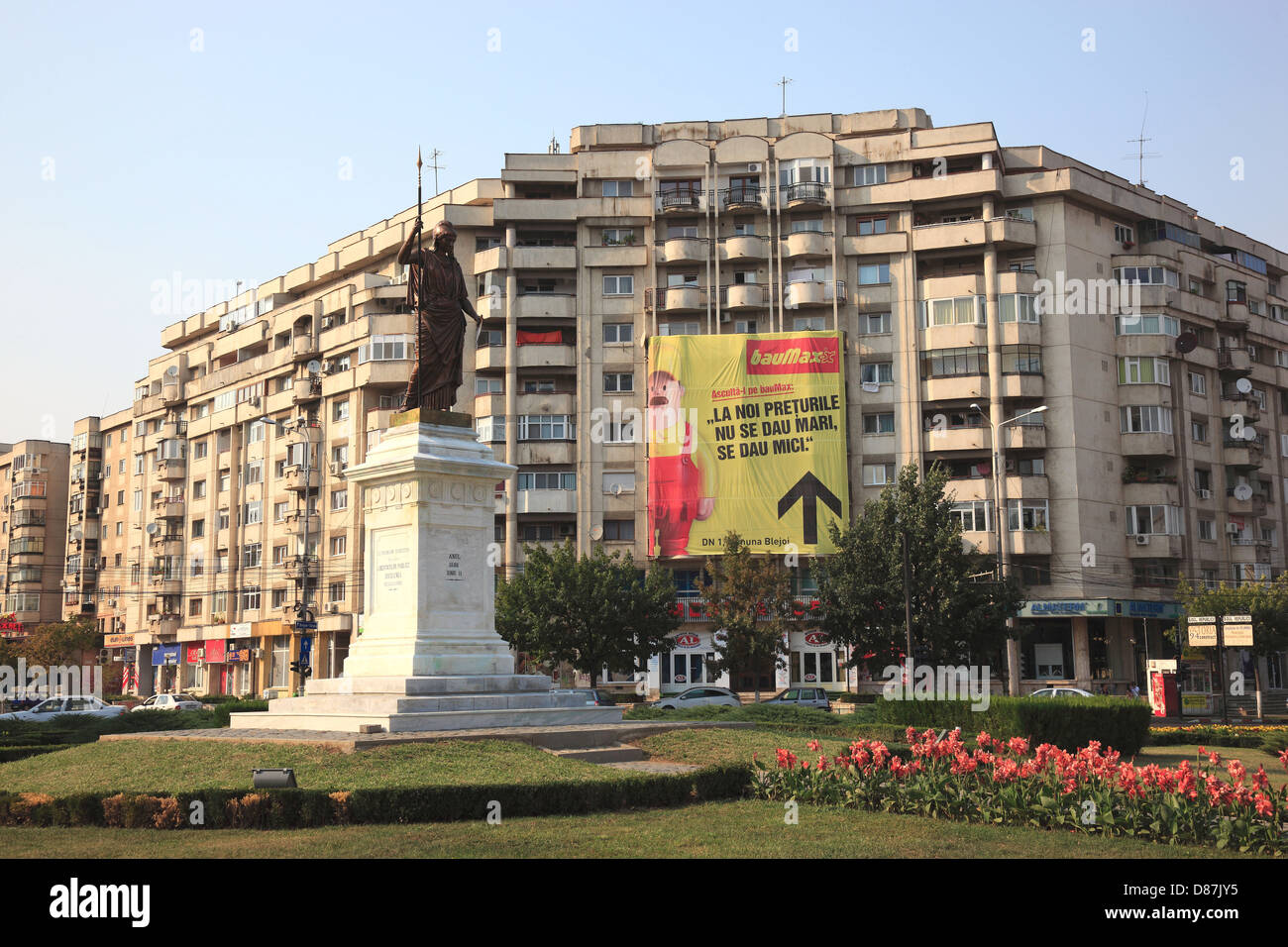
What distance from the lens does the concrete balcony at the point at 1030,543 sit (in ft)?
185

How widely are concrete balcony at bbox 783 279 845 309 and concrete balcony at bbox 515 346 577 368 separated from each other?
10.9 metres

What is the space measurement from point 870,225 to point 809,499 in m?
14.7

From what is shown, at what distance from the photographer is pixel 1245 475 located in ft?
217

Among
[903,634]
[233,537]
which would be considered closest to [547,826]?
[903,634]

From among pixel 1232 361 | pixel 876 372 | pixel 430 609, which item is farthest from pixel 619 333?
pixel 430 609

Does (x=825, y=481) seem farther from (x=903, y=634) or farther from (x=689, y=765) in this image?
(x=689, y=765)

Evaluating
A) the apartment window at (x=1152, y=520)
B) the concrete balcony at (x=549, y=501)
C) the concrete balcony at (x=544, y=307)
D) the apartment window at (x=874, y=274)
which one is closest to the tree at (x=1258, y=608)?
the apartment window at (x=1152, y=520)

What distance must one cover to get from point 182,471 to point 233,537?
35.6 feet

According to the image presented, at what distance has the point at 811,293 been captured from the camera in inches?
2367

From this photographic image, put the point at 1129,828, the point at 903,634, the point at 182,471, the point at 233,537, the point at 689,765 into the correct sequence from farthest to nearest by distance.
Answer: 1. the point at 182,471
2. the point at 233,537
3. the point at 903,634
4. the point at 689,765
5. the point at 1129,828

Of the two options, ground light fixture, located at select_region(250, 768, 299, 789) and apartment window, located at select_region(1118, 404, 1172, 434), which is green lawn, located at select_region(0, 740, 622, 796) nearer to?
ground light fixture, located at select_region(250, 768, 299, 789)

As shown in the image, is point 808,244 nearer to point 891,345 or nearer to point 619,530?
point 891,345

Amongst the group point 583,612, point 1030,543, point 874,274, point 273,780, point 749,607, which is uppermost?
point 874,274

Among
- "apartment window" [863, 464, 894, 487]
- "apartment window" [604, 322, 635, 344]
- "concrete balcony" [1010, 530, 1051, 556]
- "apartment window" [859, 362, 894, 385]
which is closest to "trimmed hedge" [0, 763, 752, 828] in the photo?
"concrete balcony" [1010, 530, 1051, 556]
